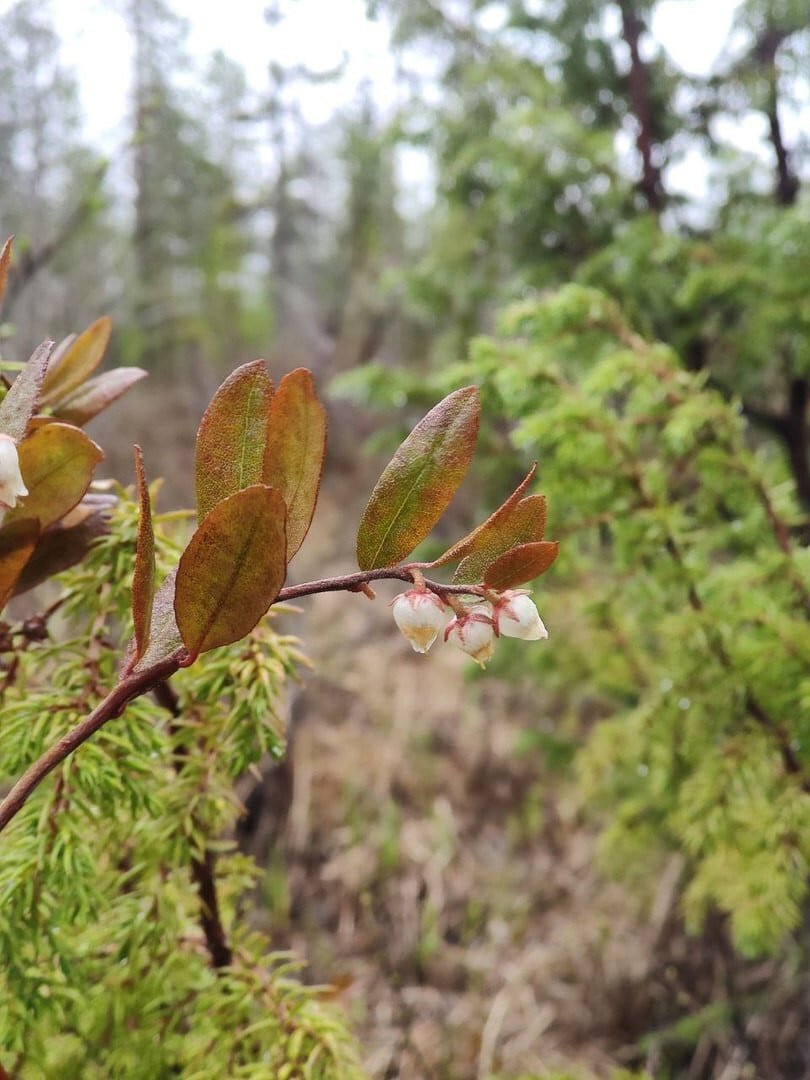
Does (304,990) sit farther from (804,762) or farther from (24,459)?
(804,762)

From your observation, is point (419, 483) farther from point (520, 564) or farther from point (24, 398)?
point (24, 398)

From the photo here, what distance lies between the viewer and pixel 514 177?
4.48 ft

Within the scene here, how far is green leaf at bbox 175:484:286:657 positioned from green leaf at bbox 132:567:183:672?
2cm

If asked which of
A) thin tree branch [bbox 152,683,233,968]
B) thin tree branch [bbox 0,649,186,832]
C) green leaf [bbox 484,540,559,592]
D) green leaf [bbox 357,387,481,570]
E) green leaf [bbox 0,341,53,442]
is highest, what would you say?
green leaf [bbox 0,341,53,442]

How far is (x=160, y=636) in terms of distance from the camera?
14.6 inches

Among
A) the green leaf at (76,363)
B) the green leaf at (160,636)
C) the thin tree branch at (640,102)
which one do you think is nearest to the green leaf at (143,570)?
the green leaf at (160,636)

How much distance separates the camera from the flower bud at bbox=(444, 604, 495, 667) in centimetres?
36

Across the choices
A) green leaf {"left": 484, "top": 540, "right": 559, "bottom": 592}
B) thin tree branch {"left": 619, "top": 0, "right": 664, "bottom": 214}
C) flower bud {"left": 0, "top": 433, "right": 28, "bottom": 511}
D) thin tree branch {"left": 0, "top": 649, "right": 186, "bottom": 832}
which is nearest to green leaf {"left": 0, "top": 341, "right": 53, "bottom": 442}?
flower bud {"left": 0, "top": 433, "right": 28, "bottom": 511}

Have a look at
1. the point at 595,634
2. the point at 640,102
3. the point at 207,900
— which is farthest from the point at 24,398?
the point at 640,102

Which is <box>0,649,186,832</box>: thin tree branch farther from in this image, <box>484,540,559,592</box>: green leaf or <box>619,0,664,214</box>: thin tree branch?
<box>619,0,664,214</box>: thin tree branch

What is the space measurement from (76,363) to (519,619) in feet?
1.26

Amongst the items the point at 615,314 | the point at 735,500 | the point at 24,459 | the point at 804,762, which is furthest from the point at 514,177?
the point at 24,459

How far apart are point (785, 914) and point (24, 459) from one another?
83cm

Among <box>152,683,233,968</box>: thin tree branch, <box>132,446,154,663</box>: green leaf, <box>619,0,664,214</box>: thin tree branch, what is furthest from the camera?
<box>619,0,664,214</box>: thin tree branch
